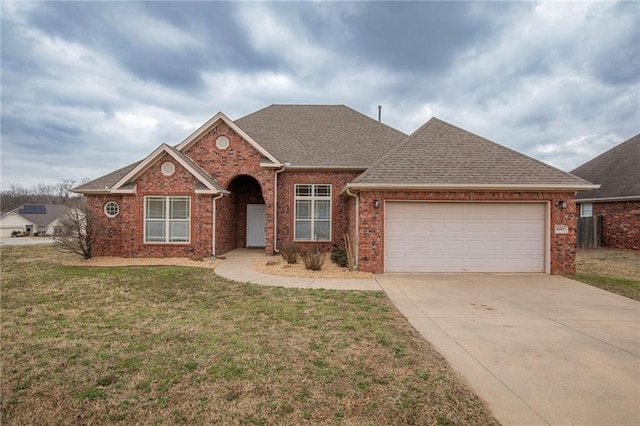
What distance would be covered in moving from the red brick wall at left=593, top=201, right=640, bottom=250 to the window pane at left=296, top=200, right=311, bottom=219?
17129 millimetres

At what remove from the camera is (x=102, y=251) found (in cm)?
1240

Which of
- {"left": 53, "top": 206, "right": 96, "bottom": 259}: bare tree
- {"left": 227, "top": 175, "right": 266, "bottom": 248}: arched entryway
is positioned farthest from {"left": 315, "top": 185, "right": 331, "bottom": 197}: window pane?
{"left": 53, "top": 206, "right": 96, "bottom": 259}: bare tree

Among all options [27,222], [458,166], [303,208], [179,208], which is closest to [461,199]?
[458,166]

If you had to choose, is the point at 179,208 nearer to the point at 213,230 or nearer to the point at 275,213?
the point at 213,230

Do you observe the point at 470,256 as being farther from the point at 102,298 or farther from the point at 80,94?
the point at 80,94

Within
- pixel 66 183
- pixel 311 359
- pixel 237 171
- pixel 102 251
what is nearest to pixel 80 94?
pixel 102 251

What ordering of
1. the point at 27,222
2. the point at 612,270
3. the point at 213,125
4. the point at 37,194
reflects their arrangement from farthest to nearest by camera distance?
the point at 37,194 < the point at 27,222 < the point at 213,125 < the point at 612,270

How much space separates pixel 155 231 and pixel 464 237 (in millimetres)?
11731

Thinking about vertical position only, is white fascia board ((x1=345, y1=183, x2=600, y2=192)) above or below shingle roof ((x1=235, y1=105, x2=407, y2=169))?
below

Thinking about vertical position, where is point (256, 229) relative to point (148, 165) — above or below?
below

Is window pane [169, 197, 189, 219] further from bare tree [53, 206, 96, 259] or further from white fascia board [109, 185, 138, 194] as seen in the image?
bare tree [53, 206, 96, 259]

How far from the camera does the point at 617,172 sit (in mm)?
18141

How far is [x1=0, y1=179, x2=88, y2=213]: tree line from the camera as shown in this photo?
207 feet

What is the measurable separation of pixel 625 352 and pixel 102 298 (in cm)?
968
